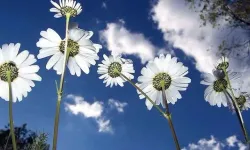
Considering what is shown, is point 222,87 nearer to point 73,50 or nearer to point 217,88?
point 217,88

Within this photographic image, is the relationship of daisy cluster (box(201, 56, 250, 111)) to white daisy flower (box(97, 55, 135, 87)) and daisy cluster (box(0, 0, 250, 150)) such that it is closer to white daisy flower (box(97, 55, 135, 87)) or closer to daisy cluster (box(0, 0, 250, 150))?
daisy cluster (box(0, 0, 250, 150))

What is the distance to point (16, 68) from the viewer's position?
1490mm

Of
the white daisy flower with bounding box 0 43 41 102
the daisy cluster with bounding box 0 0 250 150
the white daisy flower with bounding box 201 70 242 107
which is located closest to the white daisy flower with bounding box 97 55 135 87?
the daisy cluster with bounding box 0 0 250 150

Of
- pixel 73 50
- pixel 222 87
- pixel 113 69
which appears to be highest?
pixel 113 69

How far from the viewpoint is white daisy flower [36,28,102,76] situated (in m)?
1.49

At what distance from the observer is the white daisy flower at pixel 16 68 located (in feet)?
4.79

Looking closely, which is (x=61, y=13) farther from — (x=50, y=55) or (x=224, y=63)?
(x=224, y=63)

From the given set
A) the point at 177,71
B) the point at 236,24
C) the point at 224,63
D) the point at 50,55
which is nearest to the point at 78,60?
the point at 50,55

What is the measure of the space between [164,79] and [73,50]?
42 centimetres

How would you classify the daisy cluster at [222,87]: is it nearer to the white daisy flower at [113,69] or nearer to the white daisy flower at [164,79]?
the white daisy flower at [164,79]

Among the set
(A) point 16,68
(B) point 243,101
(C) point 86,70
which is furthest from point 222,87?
(A) point 16,68

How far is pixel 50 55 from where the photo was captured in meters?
1.60

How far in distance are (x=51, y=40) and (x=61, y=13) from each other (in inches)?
7.1

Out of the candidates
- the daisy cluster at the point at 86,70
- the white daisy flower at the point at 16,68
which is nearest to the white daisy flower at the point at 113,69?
the daisy cluster at the point at 86,70
